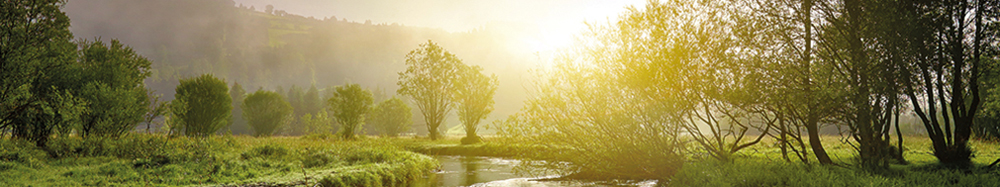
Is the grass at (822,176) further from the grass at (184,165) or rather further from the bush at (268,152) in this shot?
the bush at (268,152)

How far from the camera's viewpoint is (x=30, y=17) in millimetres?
16594

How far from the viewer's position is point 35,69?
54.7ft

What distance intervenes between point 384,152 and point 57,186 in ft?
33.7

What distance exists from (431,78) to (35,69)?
2768cm

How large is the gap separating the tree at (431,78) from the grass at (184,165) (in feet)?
76.5

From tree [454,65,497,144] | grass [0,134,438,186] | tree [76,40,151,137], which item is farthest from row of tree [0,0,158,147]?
tree [454,65,497,144]

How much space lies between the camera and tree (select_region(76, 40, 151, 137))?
1797cm

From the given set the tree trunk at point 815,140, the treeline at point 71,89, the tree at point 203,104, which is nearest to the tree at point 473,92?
the tree at point 203,104

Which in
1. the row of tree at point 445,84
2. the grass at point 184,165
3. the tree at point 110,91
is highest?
the row of tree at point 445,84

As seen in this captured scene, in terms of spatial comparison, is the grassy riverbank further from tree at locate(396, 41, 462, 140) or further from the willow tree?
tree at locate(396, 41, 462, 140)

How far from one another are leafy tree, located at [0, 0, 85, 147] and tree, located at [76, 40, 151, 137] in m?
0.66

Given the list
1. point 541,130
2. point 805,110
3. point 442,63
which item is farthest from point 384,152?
point 442,63

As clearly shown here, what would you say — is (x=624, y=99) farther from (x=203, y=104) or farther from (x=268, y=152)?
(x=203, y=104)

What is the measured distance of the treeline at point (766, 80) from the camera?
1026cm
